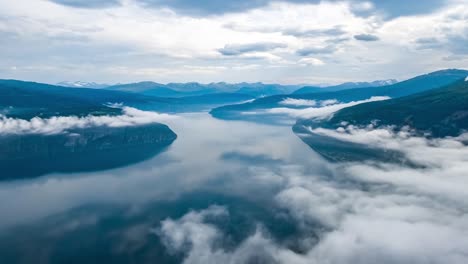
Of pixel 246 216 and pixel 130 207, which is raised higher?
pixel 246 216

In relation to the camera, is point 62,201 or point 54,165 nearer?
point 62,201

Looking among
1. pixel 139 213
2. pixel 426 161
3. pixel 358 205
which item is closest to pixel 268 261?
pixel 358 205

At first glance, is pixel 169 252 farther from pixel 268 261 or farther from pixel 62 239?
pixel 62 239

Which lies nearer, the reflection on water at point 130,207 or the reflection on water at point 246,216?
the reflection on water at point 246,216

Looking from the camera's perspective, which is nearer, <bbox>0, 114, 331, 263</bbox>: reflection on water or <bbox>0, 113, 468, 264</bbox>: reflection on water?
<bbox>0, 113, 468, 264</bbox>: reflection on water

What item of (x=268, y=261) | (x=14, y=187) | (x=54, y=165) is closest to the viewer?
(x=268, y=261)

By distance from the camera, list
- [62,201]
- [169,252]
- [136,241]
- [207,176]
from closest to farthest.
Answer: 1. [169,252]
2. [136,241]
3. [62,201]
4. [207,176]

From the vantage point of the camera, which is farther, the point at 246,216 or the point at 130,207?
the point at 130,207
